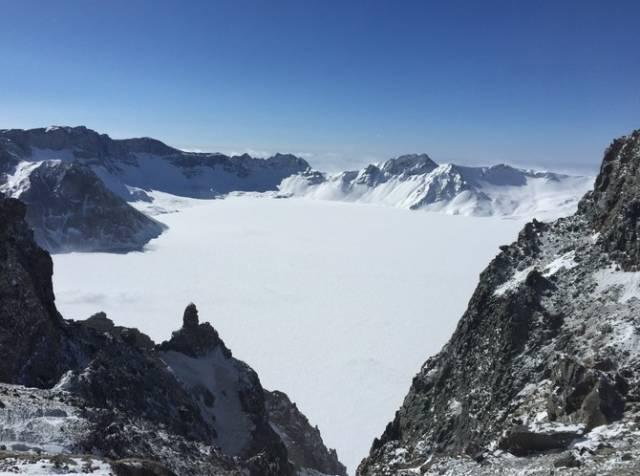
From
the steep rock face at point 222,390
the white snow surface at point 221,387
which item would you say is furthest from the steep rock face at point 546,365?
the white snow surface at point 221,387

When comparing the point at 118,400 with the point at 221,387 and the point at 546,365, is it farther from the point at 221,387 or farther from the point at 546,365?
Answer: the point at 546,365

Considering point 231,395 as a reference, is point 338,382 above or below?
below

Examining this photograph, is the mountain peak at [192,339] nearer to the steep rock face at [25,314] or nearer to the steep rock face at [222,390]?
the steep rock face at [222,390]

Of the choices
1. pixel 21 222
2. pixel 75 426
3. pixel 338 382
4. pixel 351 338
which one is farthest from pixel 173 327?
pixel 75 426

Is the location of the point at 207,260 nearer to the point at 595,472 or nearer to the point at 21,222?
the point at 21,222

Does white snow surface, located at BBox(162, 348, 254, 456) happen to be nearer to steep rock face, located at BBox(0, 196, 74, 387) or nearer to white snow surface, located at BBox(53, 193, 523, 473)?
steep rock face, located at BBox(0, 196, 74, 387)

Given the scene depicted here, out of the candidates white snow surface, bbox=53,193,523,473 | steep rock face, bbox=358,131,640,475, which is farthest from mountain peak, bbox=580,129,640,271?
white snow surface, bbox=53,193,523,473
